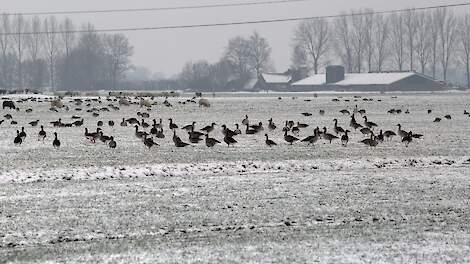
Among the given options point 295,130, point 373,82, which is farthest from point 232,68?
point 295,130

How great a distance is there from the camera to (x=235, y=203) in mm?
13531

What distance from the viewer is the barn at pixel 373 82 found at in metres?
120

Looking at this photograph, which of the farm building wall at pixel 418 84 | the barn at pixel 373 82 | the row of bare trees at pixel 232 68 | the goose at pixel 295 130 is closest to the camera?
the goose at pixel 295 130

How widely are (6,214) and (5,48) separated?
15673 centimetres

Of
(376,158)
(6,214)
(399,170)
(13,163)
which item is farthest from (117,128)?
(6,214)

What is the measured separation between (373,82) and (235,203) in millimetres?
111692

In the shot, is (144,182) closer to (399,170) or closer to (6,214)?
(6,214)

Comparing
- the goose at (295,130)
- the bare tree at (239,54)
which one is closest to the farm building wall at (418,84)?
the bare tree at (239,54)

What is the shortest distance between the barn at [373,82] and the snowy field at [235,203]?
318 feet

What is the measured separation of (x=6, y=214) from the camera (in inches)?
495

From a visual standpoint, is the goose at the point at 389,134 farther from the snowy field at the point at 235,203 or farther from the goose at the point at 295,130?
the goose at the point at 295,130

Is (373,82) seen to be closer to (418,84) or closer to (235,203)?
(418,84)

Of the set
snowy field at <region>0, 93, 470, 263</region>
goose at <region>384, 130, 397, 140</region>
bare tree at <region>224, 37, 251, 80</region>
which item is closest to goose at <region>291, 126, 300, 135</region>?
snowy field at <region>0, 93, 470, 263</region>

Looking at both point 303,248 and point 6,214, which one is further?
point 6,214
